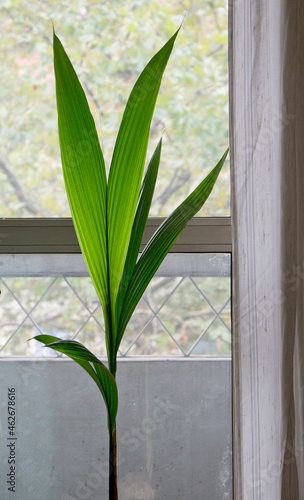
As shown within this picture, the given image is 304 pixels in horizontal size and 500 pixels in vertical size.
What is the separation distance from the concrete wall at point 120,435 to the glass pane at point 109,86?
48 centimetres

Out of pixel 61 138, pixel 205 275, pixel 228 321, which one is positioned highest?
pixel 61 138

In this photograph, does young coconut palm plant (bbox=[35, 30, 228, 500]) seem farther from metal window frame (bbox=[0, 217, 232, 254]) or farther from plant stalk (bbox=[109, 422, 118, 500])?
metal window frame (bbox=[0, 217, 232, 254])

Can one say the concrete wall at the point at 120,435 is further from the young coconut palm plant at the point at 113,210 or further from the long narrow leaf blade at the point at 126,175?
the long narrow leaf blade at the point at 126,175

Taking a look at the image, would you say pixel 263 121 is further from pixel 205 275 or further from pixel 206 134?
pixel 205 275

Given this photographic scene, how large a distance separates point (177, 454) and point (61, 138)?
92 cm

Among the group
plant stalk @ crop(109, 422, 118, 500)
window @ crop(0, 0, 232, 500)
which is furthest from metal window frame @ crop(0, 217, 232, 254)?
plant stalk @ crop(109, 422, 118, 500)

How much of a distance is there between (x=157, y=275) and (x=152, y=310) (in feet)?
0.34

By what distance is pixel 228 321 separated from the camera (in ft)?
4.74

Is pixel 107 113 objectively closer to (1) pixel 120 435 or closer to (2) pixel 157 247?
(2) pixel 157 247

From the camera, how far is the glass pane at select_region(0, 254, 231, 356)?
4.72 feet

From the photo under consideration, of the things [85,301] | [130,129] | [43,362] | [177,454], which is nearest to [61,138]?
[130,129]

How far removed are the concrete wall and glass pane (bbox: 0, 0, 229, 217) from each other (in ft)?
1.59

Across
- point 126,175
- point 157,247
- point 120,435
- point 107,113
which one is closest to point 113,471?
point 120,435

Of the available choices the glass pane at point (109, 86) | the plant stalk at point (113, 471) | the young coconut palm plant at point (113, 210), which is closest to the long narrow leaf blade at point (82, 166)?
the young coconut palm plant at point (113, 210)
